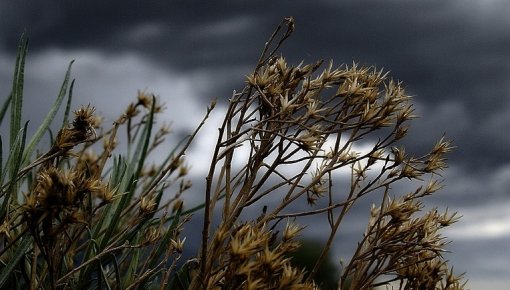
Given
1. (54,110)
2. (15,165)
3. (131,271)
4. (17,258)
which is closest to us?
(17,258)

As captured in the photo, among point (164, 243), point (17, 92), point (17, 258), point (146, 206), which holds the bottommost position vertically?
point (17, 258)

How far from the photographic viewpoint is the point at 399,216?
3.57m

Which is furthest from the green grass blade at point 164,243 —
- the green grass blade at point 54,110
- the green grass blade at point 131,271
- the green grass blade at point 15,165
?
the green grass blade at point 54,110

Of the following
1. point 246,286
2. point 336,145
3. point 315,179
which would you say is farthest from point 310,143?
point 246,286

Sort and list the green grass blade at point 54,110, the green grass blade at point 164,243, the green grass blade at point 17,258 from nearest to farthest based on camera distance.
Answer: the green grass blade at point 17,258 < the green grass blade at point 164,243 < the green grass blade at point 54,110

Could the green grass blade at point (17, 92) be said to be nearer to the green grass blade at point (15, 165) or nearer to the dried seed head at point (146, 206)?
the green grass blade at point (15, 165)

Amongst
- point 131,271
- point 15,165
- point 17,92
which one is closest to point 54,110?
point 17,92

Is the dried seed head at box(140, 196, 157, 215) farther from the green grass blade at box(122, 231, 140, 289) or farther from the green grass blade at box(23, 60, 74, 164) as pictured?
the green grass blade at box(23, 60, 74, 164)

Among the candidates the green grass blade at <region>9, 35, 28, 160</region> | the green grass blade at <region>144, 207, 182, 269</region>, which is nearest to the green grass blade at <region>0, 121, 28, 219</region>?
the green grass blade at <region>9, 35, 28, 160</region>

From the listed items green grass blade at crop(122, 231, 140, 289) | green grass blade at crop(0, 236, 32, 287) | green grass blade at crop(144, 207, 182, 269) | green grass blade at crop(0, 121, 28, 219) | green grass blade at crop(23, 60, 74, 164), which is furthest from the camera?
green grass blade at crop(23, 60, 74, 164)

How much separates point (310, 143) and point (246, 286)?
69 centimetres

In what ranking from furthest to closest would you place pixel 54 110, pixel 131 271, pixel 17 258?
pixel 54 110
pixel 131 271
pixel 17 258

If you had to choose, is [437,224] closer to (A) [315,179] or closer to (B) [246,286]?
(A) [315,179]

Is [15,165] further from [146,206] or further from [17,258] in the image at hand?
[146,206]
